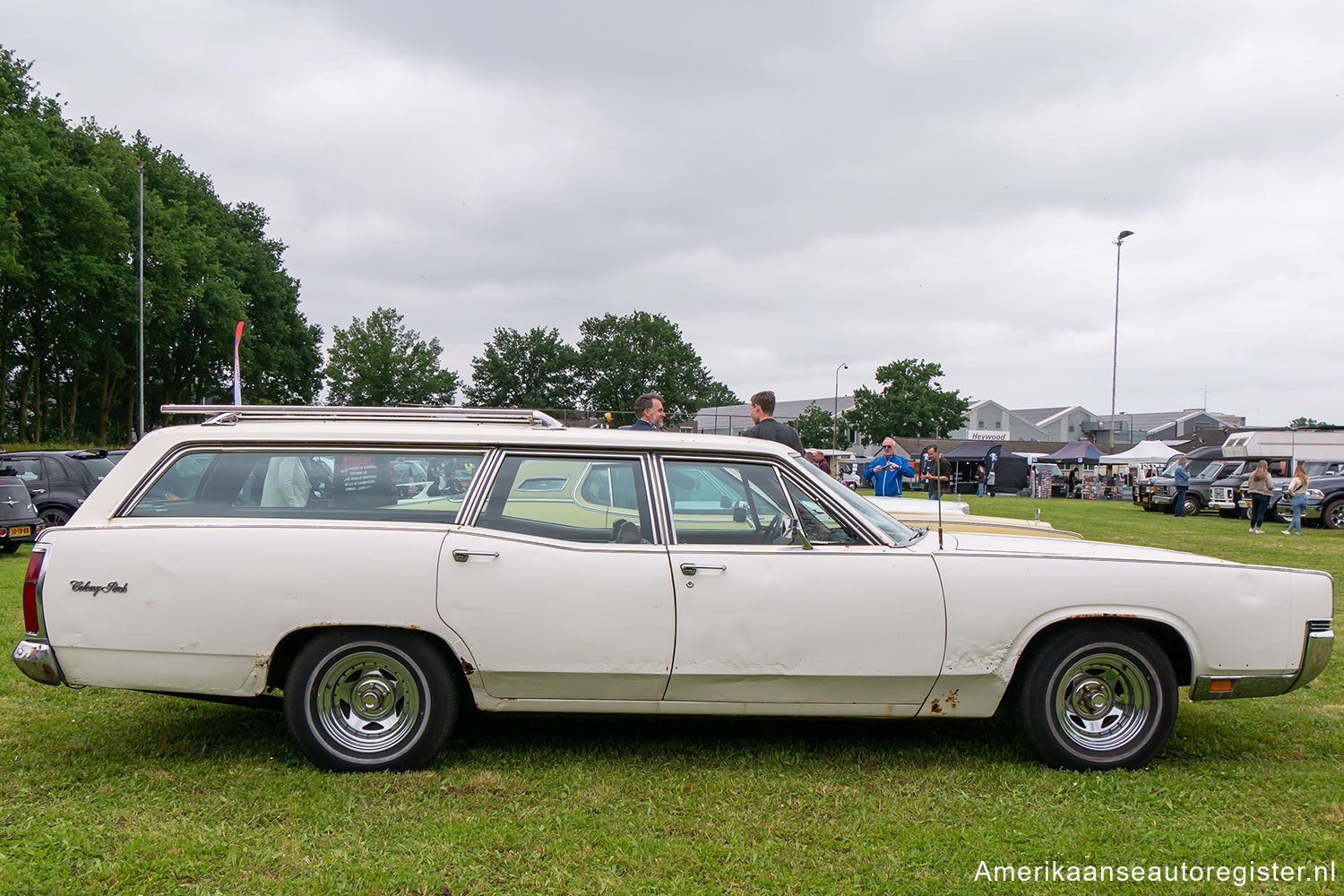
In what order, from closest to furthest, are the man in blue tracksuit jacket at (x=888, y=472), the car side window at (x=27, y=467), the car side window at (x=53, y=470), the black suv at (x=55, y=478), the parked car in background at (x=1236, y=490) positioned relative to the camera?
1. the man in blue tracksuit jacket at (x=888, y=472)
2. the black suv at (x=55, y=478)
3. the car side window at (x=27, y=467)
4. the car side window at (x=53, y=470)
5. the parked car in background at (x=1236, y=490)

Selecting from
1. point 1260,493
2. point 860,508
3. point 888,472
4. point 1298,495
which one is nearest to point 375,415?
point 860,508

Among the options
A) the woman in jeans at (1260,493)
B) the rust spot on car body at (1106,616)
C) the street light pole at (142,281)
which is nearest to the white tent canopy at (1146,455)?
the woman in jeans at (1260,493)

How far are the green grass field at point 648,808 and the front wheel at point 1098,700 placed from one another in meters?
0.12

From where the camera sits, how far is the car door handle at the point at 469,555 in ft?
12.7

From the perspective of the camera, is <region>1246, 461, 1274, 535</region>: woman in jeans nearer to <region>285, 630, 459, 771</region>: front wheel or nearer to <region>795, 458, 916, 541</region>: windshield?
<region>795, 458, 916, 541</region>: windshield

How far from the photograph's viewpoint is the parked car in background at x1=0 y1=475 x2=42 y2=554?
1175 cm

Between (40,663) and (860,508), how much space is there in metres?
3.61

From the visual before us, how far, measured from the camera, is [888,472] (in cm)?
1113

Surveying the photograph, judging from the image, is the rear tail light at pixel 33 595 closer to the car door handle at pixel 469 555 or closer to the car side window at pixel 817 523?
the car door handle at pixel 469 555

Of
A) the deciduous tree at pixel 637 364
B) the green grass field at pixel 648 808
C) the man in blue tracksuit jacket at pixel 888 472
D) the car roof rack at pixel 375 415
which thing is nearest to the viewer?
the green grass field at pixel 648 808

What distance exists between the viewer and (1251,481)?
61.1 feet

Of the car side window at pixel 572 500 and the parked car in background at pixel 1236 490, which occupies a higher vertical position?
the car side window at pixel 572 500

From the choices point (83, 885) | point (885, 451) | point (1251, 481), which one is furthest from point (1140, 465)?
point (83, 885)

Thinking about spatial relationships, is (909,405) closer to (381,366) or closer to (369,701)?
(381,366)
